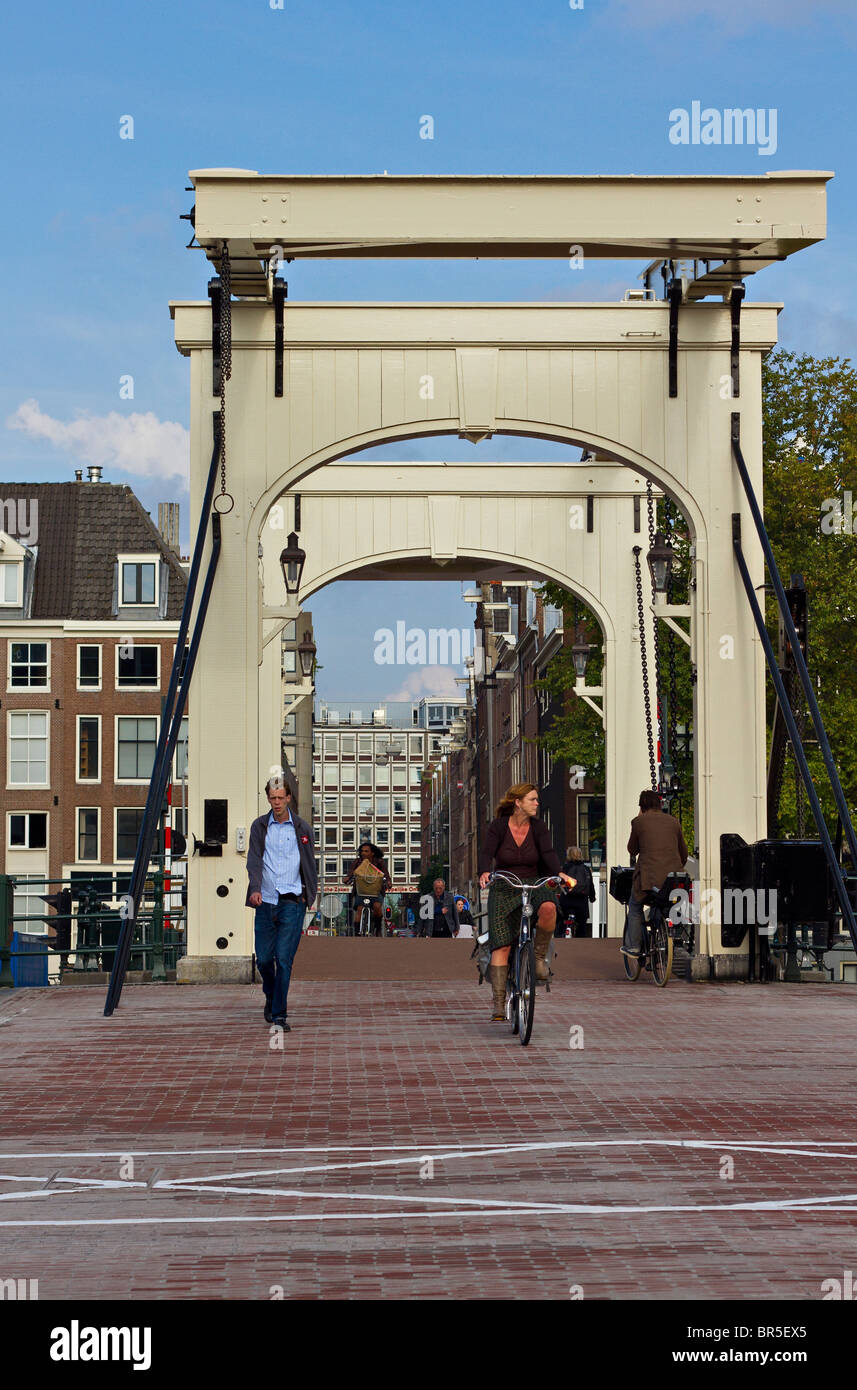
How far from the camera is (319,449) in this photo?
60.6ft

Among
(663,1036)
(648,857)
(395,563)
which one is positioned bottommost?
(663,1036)

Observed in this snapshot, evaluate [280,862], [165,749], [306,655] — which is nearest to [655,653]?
[306,655]

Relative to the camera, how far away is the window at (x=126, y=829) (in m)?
53.3

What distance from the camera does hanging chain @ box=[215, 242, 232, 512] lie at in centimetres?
1762

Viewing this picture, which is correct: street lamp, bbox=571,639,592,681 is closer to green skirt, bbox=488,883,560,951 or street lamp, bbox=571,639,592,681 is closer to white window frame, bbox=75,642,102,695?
green skirt, bbox=488,883,560,951

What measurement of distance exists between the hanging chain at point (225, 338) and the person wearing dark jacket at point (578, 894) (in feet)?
26.5

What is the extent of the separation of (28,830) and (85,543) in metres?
8.40

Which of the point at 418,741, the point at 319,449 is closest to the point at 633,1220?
the point at 319,449

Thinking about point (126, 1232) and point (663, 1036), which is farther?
point (663, 1036)

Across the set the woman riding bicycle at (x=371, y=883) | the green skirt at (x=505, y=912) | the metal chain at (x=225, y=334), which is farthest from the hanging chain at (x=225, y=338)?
the woman riding bicycle at (x=371, y=883)

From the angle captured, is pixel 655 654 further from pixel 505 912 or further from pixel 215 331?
pixel 505 912

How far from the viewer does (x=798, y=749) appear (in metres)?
16.8
